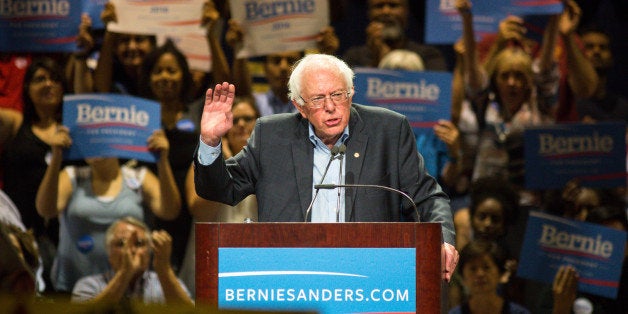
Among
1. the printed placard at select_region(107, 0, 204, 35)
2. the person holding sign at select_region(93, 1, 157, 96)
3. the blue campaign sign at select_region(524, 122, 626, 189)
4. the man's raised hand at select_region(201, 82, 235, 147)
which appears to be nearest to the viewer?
the man's raised hand at select_region(201, 82, 235, 147)

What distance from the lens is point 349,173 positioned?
3.45 meters

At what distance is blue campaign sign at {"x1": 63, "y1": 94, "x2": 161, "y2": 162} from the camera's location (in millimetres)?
5582

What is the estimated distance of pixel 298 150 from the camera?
139 inches

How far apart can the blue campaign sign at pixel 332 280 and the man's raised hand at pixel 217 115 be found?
52 centimetres

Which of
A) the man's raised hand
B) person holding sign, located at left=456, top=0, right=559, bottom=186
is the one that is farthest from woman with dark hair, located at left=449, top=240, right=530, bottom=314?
the man's raised hand

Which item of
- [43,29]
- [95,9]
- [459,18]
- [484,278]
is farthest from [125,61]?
[484,278]

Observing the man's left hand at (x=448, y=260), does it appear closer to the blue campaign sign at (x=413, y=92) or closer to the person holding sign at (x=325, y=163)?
the person holding sign at (x=325, y=163)

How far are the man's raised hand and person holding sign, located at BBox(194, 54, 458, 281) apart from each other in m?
0.06

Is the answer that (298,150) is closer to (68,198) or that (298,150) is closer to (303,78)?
(303,78)

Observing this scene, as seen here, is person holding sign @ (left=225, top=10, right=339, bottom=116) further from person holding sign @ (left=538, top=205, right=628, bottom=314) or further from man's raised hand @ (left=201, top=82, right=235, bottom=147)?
man's raised hand @ (left=201, top=82, right=235, bottom=147)

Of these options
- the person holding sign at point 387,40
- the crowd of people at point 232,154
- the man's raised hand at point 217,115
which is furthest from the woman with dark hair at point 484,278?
the man's raised hand at point 217,115

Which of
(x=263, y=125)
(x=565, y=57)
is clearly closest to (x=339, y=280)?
(x=263, y=125)

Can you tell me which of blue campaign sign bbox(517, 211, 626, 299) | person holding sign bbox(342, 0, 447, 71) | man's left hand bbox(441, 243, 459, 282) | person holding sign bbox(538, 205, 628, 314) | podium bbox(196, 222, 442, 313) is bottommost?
person holding sign bbox(538, 205, 628, 314)

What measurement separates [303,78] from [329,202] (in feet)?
1.34
